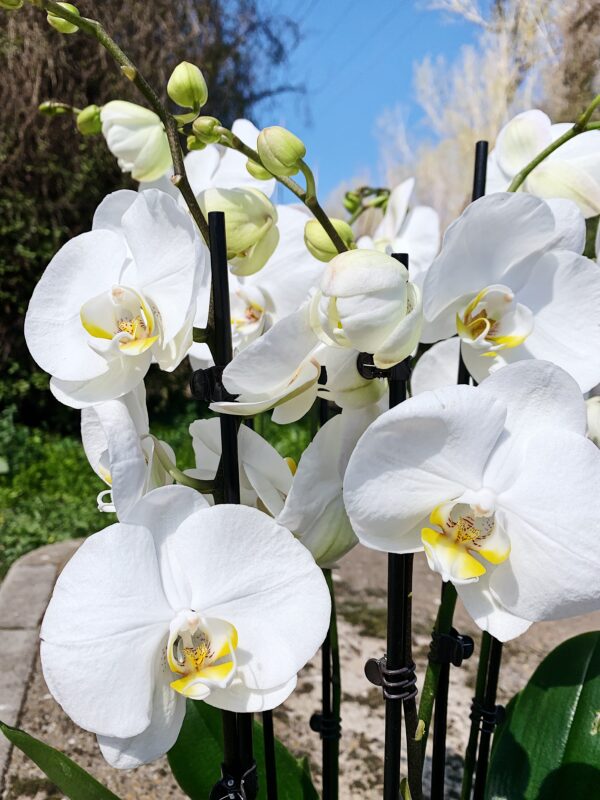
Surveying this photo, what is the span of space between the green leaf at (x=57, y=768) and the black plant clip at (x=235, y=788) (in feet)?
0.23

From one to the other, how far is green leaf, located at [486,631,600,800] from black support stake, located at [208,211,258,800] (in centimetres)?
22

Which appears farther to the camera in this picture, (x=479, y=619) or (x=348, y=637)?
(x=348, y=637)

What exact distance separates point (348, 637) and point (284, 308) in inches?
41.4

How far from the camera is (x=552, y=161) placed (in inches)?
18.1

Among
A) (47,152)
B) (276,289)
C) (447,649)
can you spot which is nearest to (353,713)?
(447,649)

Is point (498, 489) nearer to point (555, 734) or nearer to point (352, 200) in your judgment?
point (555, 734)

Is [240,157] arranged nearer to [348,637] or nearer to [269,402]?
[269,402]

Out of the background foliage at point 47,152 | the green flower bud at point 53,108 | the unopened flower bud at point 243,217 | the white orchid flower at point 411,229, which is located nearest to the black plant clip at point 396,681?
the unopened flower bud at point 243,217

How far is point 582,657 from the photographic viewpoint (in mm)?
567

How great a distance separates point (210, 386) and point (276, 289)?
0.15 meters

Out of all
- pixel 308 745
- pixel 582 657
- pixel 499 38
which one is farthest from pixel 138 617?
pixel 499 38

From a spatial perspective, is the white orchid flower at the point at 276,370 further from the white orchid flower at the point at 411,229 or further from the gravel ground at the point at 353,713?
the gravel ground at the point at 353,713

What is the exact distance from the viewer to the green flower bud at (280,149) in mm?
359

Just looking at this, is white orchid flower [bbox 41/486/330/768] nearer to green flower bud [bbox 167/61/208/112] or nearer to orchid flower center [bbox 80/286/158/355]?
orchid flower center [bbox 80/286/158/355]
